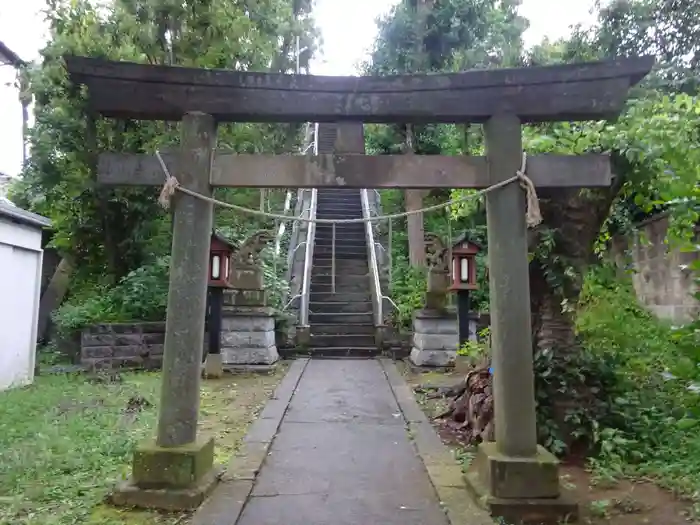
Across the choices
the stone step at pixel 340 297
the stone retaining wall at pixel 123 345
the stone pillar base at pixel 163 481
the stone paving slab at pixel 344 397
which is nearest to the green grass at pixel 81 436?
the stone pillar base at pixel 163 481

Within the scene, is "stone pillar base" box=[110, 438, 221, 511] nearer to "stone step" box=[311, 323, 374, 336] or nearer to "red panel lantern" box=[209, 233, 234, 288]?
"red panel lantern" box=[209, 233, 234, 288]

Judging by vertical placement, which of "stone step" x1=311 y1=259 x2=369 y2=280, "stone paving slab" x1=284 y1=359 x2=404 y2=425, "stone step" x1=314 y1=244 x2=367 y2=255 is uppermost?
"stone step" x1=314 y1=244 x2=367 y2=255

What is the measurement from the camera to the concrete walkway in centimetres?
394

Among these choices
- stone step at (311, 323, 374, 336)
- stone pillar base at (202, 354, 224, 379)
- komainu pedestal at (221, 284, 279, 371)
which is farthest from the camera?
stone step at (311, 323, 374, 336)

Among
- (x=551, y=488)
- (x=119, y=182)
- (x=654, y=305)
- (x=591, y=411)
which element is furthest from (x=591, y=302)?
(x=119, y=182)

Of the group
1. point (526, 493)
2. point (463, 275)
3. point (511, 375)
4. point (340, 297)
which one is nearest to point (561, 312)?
point (511, 375)

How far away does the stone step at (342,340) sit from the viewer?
1172 centimetres

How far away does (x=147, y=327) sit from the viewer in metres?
10.2

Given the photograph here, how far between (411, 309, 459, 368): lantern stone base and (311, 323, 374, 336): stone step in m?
2.16

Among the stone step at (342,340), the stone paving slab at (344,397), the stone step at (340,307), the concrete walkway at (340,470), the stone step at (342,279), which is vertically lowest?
the concrete walkway at (340,470)

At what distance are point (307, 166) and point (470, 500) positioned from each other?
8.38 ft

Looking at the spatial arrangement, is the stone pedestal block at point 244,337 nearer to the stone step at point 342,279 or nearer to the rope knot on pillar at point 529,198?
the stone step at point 342,279

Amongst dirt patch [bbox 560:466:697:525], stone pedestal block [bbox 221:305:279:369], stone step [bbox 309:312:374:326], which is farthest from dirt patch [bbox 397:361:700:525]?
stone step [bbox 309:312:374:326]

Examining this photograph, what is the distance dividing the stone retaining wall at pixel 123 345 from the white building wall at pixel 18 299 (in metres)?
0.90
